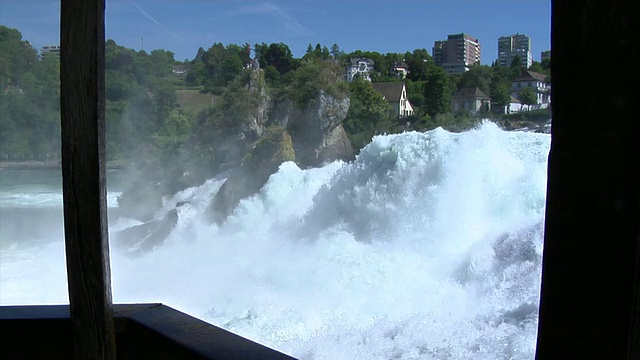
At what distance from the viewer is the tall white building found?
18.3 metres

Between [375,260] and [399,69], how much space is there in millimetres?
12872

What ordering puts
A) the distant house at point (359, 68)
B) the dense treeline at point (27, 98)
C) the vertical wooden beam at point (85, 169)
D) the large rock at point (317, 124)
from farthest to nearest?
the distant house at point (359, 68) → the dense treeline at point (27, 98) → the large rock at point (317, 124) → the vertical wooden beam at point (85, 169)

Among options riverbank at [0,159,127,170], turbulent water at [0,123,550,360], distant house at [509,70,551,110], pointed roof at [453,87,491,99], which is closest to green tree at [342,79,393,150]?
pointed roof at [453,87,491,99]

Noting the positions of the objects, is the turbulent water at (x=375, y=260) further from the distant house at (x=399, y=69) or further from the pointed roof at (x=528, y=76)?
the distant house at (x=399, y=69)

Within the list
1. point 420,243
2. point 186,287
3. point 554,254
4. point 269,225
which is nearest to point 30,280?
point 186,287

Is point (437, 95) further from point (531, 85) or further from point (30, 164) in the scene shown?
point (30, 164)

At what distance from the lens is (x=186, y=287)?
11.2 metres

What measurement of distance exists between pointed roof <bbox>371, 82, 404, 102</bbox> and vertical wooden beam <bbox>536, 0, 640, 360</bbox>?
18.2 meters

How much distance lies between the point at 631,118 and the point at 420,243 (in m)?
9.76

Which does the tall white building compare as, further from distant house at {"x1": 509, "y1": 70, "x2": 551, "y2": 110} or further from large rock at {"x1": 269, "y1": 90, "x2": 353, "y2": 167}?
large rock at {"x1": 269, "y1": 90, "x2": 353, "y2": 167}

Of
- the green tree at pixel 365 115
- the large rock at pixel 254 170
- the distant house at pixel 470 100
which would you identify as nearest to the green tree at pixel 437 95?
the distant house at pixel 470 100

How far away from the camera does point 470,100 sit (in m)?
17.8

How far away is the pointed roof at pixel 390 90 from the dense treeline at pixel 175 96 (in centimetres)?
32

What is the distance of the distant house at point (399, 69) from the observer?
2126 centimetres
